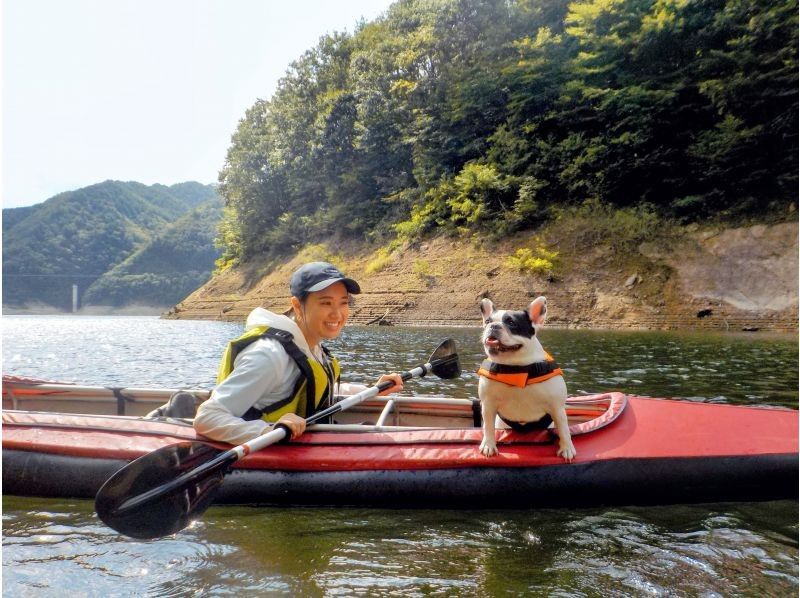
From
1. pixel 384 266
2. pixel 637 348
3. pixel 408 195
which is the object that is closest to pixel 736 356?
pixel 637 348

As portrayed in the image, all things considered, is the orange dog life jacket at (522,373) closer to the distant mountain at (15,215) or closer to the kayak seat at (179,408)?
the kayak seat at (179,408)

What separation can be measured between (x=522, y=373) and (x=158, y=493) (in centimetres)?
228

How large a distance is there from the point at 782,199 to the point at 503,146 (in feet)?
38.5

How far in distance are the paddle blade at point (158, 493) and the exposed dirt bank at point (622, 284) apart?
64.9ft

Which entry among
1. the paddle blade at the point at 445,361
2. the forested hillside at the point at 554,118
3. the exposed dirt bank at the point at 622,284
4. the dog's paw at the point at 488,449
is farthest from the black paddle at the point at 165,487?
the forested hillside at the point at 554,118

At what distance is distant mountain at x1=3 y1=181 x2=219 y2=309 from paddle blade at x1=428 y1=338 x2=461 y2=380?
105 metres

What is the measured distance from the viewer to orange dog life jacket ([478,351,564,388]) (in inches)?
140

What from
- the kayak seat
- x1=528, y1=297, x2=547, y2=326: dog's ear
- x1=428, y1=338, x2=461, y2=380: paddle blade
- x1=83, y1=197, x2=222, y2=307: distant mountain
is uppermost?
x1=83, y1=197, x2=222, y2=307: distant mountain

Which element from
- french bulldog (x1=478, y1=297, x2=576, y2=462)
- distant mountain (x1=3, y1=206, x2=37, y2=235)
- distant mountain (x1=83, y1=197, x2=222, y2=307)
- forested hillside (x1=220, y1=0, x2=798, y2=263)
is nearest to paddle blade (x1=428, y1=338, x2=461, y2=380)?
french bulldog (x1=478, y1=297, x2=576, y2=462)

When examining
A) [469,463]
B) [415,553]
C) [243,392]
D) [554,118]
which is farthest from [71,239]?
[415,553]

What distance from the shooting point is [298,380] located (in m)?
4.02

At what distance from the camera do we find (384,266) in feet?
97.8

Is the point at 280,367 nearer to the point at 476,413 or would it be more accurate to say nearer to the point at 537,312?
the point at 537,312

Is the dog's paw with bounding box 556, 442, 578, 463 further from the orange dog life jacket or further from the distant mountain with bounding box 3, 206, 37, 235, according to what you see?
the distant mountain with bounding box 3, 206, 37, 235
